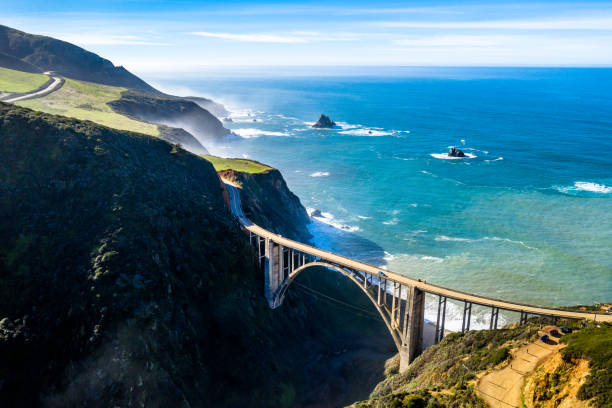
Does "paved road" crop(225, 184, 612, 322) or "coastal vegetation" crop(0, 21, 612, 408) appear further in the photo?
"paved road" crop(225, 184, 612, 322)

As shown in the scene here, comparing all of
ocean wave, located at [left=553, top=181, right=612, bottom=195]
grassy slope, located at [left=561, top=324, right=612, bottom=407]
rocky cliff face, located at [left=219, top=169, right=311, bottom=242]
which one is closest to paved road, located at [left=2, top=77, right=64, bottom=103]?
rocky cliff face, located at [left=219, top=169, right=311, bottom=242]

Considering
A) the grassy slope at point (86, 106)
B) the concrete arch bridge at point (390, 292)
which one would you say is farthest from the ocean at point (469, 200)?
the grassy slope at point (86, 106)

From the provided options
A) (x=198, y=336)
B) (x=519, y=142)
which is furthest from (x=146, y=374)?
(x=519, y=142)

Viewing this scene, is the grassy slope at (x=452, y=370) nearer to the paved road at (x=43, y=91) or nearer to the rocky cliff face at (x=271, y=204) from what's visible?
the rocky cliff face at (x=271, y=204)

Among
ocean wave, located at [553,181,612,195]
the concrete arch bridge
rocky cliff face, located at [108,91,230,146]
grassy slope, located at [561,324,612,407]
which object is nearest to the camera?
grassy slope, located at [561,324,612,407]

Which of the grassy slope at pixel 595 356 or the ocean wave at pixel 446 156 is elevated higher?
the ocean wave at pixel 446 156

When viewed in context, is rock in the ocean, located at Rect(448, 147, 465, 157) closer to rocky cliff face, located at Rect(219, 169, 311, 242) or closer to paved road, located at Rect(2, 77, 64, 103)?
rocky cliff face, located at Rect(219, 169, 311, 242)

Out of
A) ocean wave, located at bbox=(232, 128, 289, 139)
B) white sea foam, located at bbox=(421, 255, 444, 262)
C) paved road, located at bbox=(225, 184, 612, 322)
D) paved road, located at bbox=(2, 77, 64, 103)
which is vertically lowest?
white sea foam, located at bbox=(421, 255, 444, 262)
